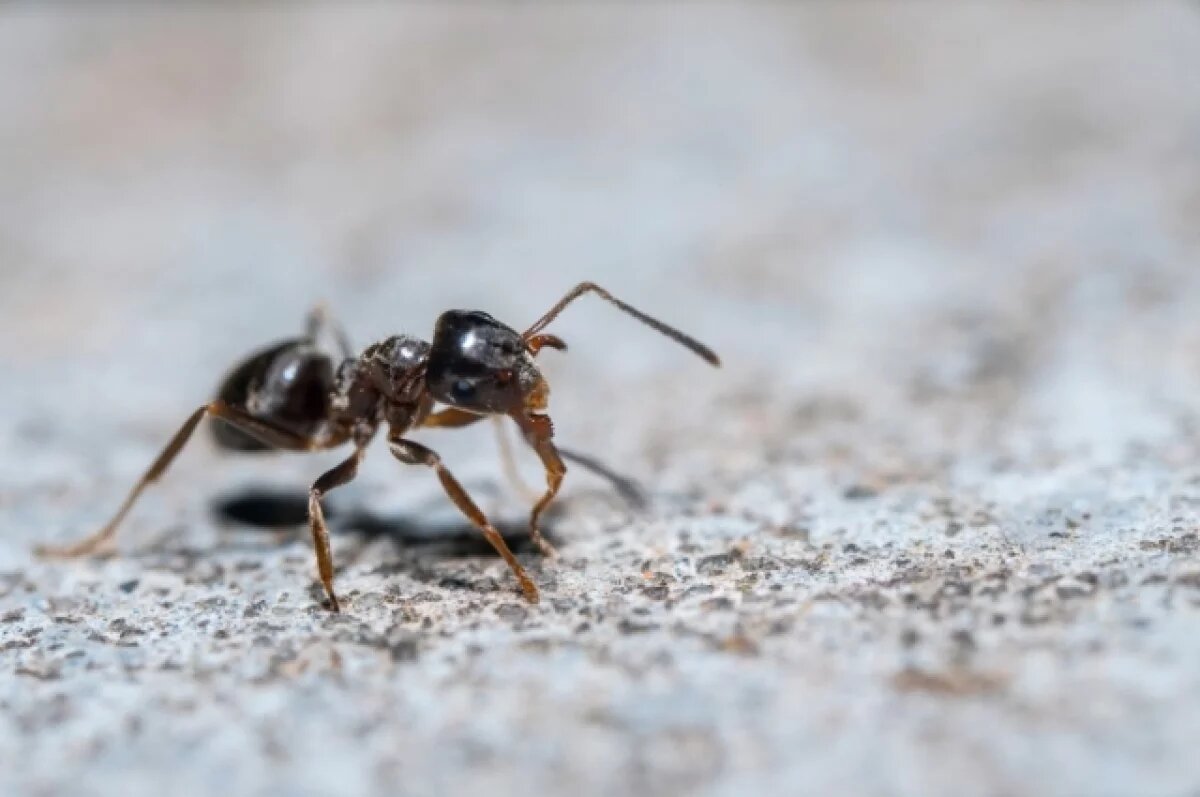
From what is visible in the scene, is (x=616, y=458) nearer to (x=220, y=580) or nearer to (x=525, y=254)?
(x=220, y=580)

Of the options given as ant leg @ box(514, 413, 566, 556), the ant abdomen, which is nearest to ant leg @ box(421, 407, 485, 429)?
ant leg @ box(514, 413, 566, 556)

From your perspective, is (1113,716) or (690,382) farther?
(690,382)

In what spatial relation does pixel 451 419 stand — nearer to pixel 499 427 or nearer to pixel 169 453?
pixel 499 427

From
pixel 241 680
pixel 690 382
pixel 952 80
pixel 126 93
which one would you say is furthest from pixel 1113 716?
pixel 126 93

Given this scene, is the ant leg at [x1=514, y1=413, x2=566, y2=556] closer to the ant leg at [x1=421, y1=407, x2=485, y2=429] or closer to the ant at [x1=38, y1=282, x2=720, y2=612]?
the ant at [x1=38, y1=282, x2=720, y2=612]

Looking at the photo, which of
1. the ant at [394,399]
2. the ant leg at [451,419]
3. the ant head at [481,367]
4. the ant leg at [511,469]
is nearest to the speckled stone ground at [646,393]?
the ant leg at [511,469]

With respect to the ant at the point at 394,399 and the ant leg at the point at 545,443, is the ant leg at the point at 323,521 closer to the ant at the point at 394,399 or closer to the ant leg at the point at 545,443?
the ant at the point at 394,399
